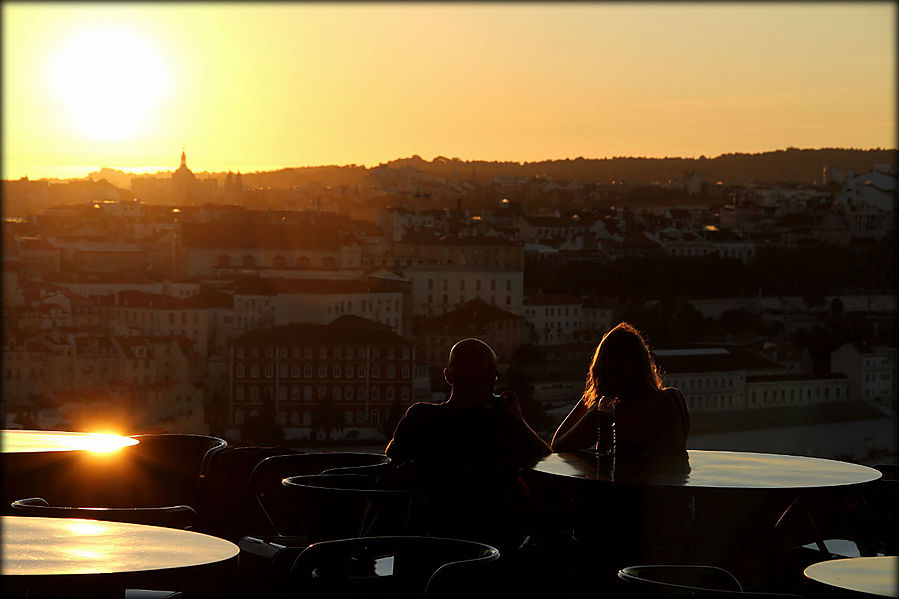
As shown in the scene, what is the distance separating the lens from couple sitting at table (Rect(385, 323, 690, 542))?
1699 millimetres

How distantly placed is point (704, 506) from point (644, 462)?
0.44 ft

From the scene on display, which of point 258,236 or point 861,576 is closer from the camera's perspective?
point 861,576

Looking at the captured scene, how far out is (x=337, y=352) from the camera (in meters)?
26.3

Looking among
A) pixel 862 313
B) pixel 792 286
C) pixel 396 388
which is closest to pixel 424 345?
pixel 396 388

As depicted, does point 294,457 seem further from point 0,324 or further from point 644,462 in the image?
point 0,324

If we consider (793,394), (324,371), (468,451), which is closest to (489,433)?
(468,451)

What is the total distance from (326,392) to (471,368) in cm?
2326

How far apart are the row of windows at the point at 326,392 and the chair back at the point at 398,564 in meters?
22.9

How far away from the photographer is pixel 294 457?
6.26 feet

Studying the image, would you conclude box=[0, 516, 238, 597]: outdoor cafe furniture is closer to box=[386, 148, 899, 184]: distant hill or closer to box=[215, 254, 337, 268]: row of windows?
box=[215, 254, 337, 268]: row of windows

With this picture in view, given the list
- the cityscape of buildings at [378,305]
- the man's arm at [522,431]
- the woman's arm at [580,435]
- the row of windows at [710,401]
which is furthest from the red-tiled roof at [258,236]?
the man's arm at [522,431]

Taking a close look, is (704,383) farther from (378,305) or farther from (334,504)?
(334,504)

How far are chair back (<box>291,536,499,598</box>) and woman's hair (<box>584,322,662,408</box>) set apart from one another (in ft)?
1.61

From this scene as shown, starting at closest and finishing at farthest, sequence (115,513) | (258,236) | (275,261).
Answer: (115,513)
(275,261)
(258,236)
